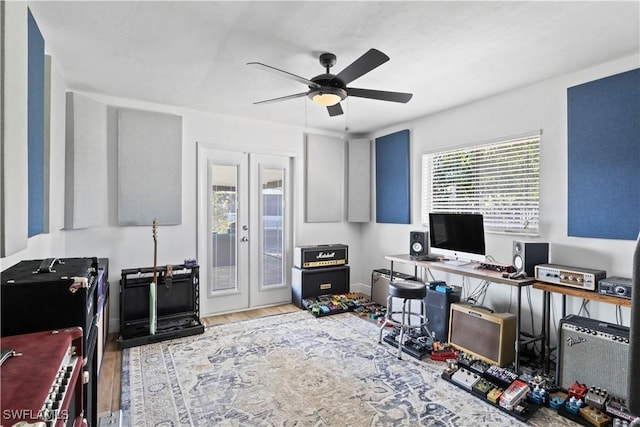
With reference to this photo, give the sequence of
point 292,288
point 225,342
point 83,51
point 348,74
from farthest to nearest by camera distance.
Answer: point 292,288 < point 225,342 < point 83,51 < point 348,74

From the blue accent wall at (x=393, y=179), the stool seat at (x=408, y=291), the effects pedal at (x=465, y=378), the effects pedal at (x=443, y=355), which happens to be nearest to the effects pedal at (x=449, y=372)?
the effects pedal at (x=465, y=378)

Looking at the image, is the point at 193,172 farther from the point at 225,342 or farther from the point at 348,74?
the point at 348,74

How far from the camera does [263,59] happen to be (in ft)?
8.46

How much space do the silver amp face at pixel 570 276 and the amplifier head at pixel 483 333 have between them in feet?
1.46

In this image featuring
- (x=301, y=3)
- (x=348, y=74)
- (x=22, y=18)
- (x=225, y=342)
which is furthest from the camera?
(x=225, y=342)

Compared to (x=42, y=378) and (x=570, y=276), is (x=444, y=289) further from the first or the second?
(x=42, y=378)

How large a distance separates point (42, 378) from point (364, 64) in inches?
84.5

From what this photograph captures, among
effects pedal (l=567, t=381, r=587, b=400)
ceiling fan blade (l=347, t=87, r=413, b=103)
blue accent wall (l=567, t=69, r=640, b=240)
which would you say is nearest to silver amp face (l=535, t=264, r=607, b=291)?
blue accent wall (l=567, t=69, r=640, b=240)

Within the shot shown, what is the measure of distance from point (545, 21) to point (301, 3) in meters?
1.51

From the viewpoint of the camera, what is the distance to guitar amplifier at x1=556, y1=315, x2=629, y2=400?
215 centimetres

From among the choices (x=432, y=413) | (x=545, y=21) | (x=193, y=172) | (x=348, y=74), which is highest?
(x=545, y=21)

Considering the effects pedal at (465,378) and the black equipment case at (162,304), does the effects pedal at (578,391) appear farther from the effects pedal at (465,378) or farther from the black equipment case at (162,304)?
the black equipment case at (162,304)

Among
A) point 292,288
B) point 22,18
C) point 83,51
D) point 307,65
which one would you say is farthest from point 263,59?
point 292,288

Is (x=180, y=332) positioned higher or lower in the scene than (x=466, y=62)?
lower
